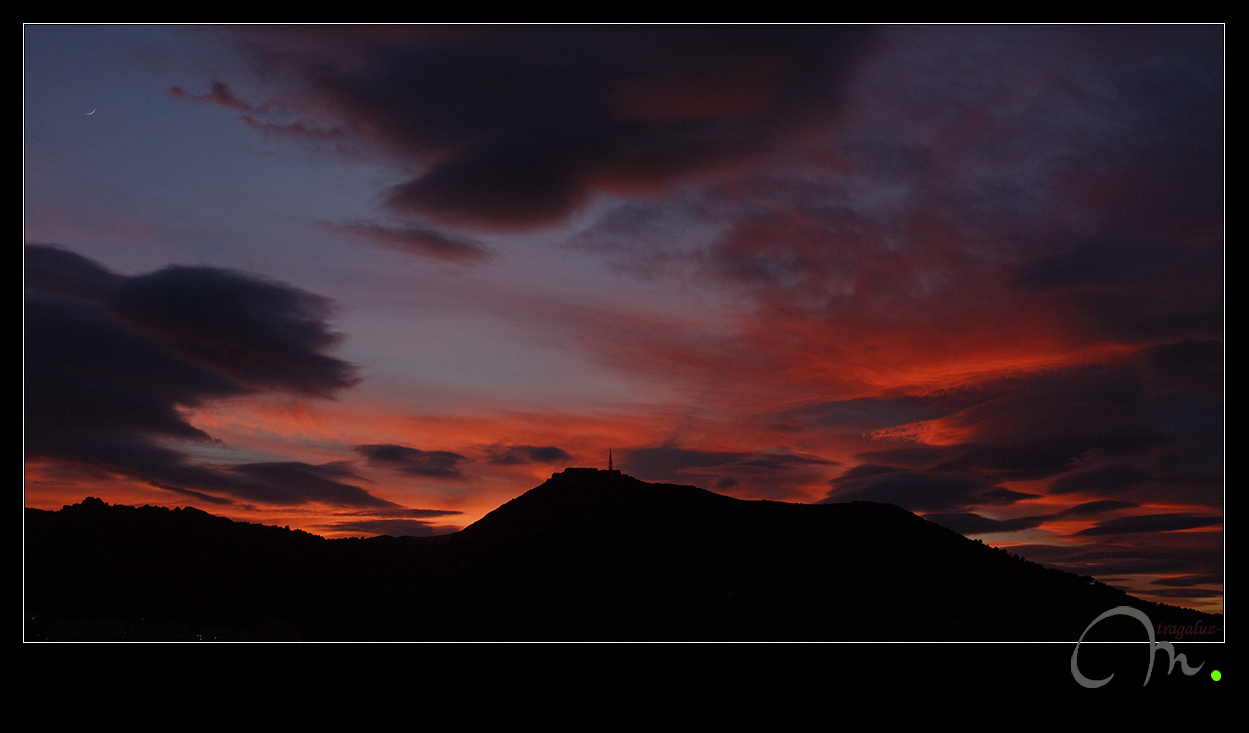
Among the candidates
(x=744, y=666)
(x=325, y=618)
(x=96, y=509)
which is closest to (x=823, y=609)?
(x=325, y=618)

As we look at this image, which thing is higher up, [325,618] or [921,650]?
[921,650]

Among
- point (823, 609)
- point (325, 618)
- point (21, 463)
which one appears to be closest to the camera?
point (21, 463)

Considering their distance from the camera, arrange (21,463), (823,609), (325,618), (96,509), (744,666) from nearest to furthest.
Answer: (21,463), (744,666), (823,609), (325,618), (96,509)

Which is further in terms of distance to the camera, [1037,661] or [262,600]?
[262,600]

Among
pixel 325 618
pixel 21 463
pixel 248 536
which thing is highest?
pixel 21 463

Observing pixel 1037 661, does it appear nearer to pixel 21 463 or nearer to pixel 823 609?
pixel 21 463

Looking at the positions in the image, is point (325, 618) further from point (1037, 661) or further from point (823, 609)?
point (1037, 661)

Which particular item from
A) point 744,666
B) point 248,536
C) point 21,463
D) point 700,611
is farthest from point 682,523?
point 21,463
